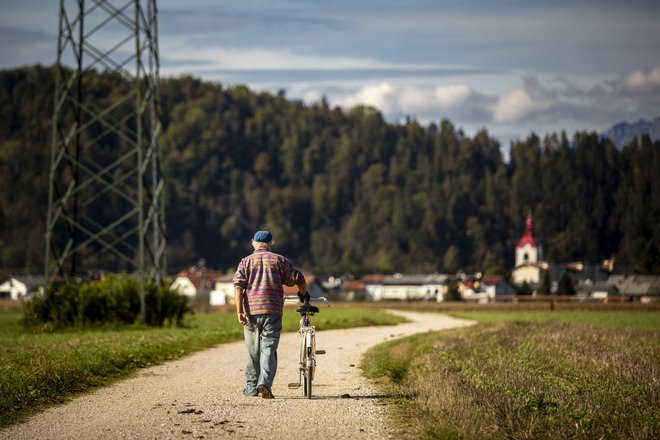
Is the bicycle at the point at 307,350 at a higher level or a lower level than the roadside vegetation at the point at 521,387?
higher

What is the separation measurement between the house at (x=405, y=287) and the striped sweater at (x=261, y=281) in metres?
139

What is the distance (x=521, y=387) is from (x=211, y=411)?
4334 millimetres

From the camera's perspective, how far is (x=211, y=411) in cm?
1243

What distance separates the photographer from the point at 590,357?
20391mm

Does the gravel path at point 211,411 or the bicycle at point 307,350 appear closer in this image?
the gravel path at point 211,411

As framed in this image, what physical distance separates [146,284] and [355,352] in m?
10.7

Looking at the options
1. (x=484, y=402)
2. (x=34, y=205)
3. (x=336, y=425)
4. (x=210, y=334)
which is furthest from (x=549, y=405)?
(x=34, y=205)

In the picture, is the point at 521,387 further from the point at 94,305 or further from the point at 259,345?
the point at 94,305

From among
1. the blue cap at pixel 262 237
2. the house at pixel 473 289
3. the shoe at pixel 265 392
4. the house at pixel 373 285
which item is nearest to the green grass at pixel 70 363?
the shoe at pixel 265 392

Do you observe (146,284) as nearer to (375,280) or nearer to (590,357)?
(590,357)

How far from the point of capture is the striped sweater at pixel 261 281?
14.0 metres

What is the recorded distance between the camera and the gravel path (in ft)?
36.1

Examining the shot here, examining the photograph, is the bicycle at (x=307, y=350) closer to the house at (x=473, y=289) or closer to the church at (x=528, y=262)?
the house at (x=473, y=289)

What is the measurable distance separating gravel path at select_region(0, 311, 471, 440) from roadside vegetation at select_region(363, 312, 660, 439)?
1.92 feet
